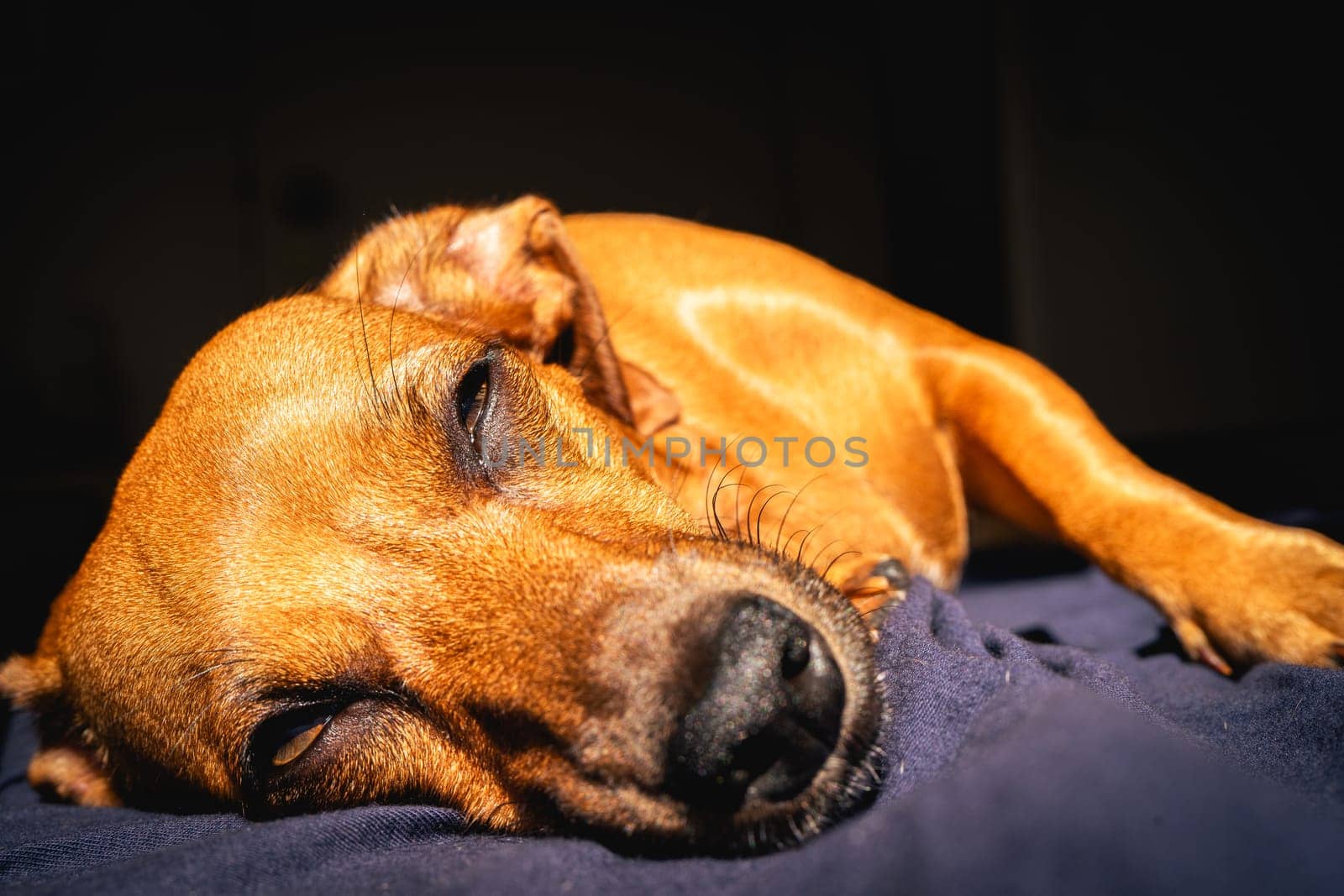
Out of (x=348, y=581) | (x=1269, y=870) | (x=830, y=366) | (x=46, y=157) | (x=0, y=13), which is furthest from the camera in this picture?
(x=46, y=157)

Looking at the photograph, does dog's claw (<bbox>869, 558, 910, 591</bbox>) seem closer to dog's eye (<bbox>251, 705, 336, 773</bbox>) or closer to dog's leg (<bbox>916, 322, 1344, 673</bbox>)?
dog's leg (<bbox>916, 322, 1344, 673</bbox>)

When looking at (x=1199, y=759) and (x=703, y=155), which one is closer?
(x=1199, y=759)

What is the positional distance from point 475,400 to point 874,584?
2.86ft

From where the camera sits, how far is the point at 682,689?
0.90m

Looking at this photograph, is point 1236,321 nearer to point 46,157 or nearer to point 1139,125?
point 1139,125

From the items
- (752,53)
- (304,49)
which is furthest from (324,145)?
(752,53)

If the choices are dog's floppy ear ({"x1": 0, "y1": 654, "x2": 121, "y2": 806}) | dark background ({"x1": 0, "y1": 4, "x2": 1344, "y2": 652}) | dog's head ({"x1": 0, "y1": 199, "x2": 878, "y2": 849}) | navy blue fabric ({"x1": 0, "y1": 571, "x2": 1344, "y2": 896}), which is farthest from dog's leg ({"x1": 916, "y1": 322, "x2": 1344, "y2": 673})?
dark background ({"x1": 0, "y1": 4, "x2": 1344, "y2": 652})

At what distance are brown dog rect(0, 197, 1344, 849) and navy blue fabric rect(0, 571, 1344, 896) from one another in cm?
9

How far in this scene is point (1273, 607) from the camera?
54.1 inches

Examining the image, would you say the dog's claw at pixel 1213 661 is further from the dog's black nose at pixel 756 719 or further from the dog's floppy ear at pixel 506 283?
the dog's floppy ear at pixel 506 283

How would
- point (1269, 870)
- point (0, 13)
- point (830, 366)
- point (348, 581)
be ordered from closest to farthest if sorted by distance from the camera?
point (1269, 870) → point (348, 581) → point (830, 366) → point (0, 13)

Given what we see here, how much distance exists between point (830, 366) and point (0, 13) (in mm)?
5557

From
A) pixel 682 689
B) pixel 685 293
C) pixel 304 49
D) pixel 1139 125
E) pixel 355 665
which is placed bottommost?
pixel 355 665

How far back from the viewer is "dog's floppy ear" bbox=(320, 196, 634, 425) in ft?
5.66
